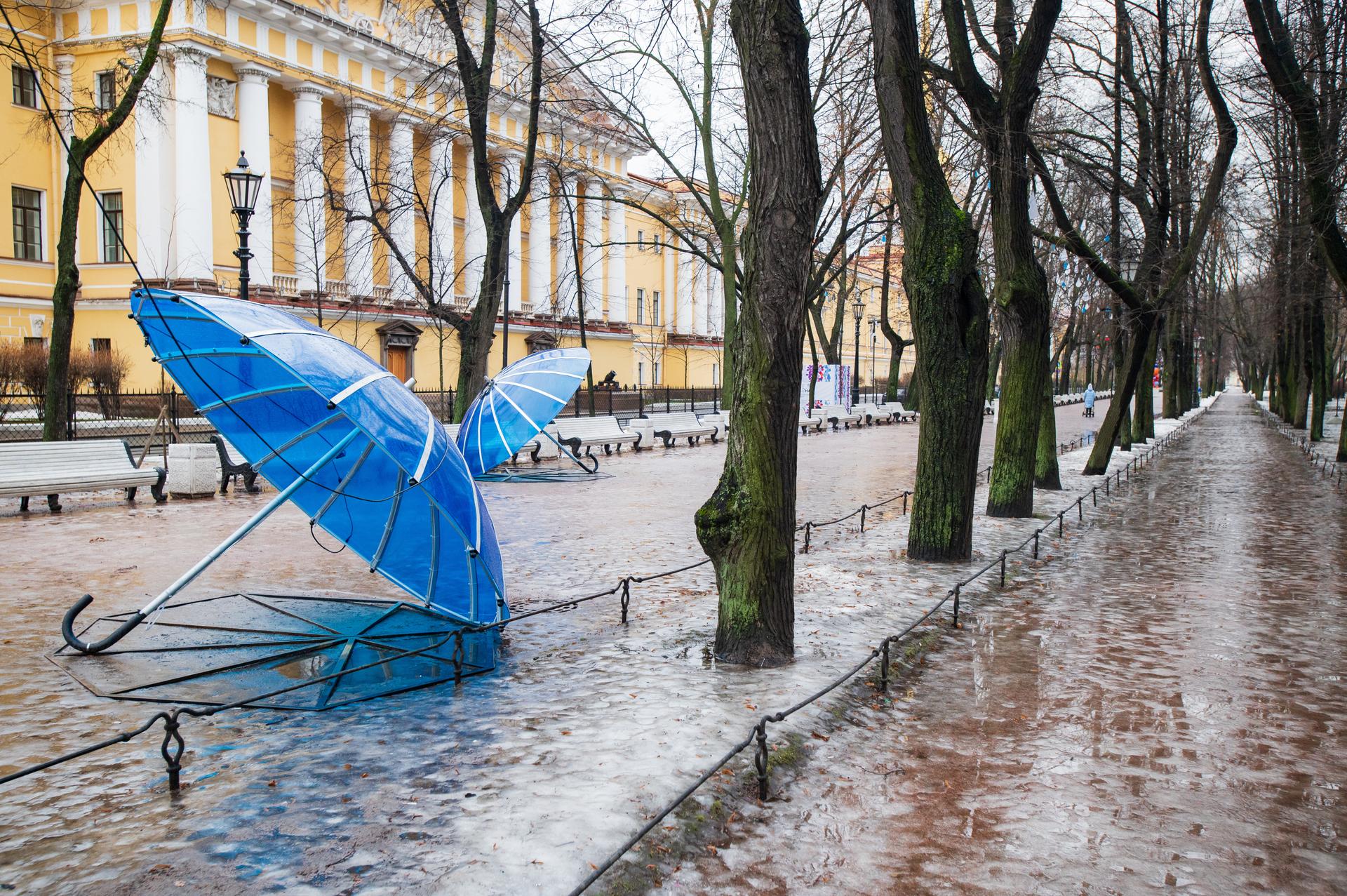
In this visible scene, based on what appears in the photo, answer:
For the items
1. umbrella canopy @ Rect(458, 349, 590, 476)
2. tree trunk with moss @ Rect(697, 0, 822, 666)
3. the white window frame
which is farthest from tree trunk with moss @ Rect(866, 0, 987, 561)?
the white window frame

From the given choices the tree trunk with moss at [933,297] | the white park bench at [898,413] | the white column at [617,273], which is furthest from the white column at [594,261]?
the tree trunk with moss at [933,297]

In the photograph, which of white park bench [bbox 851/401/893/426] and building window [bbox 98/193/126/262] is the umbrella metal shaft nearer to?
building window [bbox 98/193/126/262]

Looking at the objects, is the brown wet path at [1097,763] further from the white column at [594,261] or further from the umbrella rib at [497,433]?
the white column at [594,261]

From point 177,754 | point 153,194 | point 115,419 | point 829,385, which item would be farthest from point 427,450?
point 829,385

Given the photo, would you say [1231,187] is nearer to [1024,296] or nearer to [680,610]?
[1024,296]

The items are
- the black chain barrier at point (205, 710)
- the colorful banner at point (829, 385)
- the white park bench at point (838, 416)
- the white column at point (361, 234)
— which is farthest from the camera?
the colorful banner at point (829, 385)

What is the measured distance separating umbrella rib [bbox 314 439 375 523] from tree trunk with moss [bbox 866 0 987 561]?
17.6ft

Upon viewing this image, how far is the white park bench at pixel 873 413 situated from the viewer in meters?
41.5

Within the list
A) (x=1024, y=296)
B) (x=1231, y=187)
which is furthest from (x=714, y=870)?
(x=1231, y=187)

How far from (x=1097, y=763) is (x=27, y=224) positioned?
129 feet

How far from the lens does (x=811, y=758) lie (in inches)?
198

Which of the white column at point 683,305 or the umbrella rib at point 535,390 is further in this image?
the white column at point 683,305

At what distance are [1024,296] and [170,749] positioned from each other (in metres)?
11.3

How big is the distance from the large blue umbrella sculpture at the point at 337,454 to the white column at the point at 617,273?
169 feet
